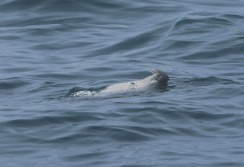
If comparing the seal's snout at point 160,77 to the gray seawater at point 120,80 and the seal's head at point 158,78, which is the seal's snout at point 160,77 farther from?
the gray seawater at point 120,80

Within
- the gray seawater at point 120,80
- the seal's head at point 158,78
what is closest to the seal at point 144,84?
the seal's head at point 158,78

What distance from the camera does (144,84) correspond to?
54.8 ft

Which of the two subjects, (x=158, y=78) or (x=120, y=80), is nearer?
(x=158, y=78)

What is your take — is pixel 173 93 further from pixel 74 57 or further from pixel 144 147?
pixel 74 57

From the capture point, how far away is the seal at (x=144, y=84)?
16.4 metres

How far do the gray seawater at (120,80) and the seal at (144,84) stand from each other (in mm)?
228

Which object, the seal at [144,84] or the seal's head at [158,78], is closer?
the seal at [144,84]

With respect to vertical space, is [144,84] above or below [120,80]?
above

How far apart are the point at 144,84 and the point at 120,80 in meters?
1.31

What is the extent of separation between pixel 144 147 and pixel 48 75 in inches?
231

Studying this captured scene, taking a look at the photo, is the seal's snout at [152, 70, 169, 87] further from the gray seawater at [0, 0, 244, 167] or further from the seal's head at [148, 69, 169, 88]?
the gray seawater at [0, 0, 244, 167]

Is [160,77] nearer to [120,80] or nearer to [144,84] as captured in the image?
[144,84]

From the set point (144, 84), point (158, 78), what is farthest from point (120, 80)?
point (158, 78)

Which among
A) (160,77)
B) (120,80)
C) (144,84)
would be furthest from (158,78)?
(120,80)
